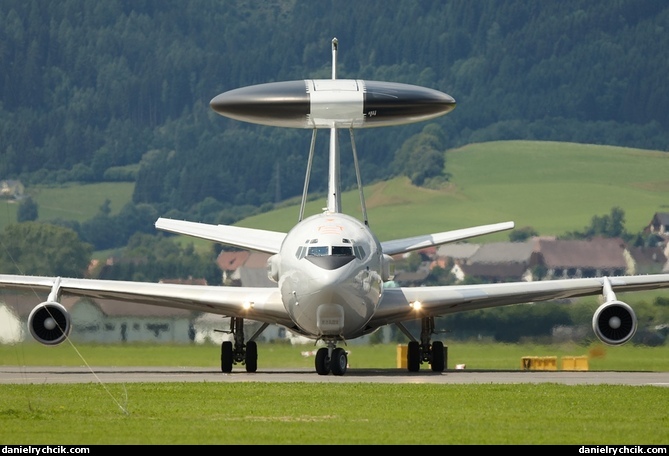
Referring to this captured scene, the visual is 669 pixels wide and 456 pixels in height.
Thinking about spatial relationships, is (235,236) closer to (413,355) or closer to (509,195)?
(413,355)

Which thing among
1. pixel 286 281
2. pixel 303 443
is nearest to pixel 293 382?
pixel 286 281

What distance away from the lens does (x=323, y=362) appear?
3344 cm

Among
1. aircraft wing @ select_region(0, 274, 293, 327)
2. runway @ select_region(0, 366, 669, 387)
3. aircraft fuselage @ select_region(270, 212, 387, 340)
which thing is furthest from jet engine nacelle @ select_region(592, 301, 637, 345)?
aircraft wing @ select_region(0, 274, 293, 327)

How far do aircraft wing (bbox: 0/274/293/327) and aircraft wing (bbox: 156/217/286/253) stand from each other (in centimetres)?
123

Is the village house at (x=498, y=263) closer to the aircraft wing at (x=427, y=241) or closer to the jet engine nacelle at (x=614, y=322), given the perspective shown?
the aircraft wing at (x=427, y=241)

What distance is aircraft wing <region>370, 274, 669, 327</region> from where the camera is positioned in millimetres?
36156

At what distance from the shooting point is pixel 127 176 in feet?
588

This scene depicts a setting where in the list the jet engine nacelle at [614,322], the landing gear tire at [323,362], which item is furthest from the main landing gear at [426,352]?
the landing gear tire at [323,362]

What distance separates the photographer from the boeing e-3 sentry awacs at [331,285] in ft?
107

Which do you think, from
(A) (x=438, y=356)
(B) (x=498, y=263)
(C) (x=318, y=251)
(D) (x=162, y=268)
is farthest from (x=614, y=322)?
(B) (x=498, y=263)

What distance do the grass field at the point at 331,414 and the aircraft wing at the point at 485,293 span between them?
7.44m

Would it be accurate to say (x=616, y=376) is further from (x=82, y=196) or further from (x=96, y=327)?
(x=82, y=196)

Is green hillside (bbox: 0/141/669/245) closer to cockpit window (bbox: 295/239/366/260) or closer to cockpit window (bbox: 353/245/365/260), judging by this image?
cockpit window (bbox: 353/245/365/260)
